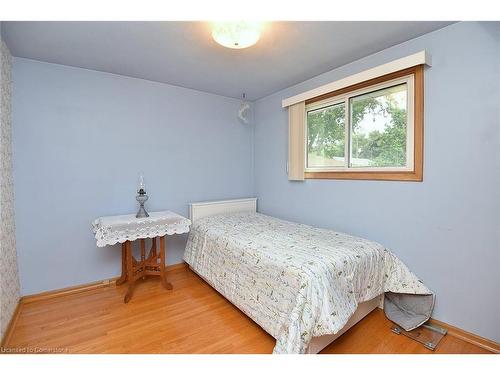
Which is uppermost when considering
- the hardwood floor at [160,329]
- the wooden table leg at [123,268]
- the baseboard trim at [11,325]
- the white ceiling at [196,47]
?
the white ceiling at [196,47]

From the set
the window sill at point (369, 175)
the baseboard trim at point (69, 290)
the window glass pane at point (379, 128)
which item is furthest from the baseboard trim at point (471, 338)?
the baseboard trim at point (69, 290)

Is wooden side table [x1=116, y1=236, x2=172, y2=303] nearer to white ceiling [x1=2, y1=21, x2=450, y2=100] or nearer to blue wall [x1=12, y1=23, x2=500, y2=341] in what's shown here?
blue wall [x1=12, y1=23, x2=500, y2=341]

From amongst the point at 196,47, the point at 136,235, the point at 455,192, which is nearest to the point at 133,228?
the point at 136,235

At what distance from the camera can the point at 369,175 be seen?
2.23 meters

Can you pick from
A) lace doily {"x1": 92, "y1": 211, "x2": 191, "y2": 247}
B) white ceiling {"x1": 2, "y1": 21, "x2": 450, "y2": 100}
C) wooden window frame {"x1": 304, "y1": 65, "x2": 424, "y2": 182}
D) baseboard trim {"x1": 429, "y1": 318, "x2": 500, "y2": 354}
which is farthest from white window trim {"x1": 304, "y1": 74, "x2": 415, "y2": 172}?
lace doily {"x1": 92, "y1": 211, "x2": 191, "y2": 247}

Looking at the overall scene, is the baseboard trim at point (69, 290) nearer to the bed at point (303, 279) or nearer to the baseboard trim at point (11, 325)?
the baseboard trim at point (11, 325)

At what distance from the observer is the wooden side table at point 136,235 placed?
211 centimetres

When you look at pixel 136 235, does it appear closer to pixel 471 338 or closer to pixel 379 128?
pixel 379 128

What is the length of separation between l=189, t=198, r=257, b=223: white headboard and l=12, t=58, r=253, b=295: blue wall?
0.19 m

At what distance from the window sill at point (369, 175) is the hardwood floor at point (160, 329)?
3.88ft

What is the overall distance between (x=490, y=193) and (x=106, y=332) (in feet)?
9.56

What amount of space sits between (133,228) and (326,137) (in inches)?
89.0

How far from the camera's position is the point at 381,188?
2146 mm
